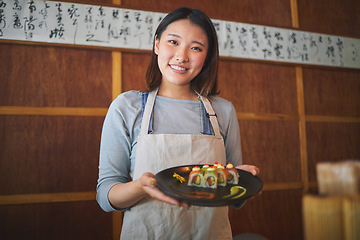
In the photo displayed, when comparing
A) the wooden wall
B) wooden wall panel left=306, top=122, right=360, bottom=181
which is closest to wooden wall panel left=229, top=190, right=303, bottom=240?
the wooden wall

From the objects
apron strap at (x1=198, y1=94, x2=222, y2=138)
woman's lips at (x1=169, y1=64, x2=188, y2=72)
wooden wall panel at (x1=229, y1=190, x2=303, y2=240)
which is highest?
woman's lips at (x1=169, y1=64, x2=188, y2=72)

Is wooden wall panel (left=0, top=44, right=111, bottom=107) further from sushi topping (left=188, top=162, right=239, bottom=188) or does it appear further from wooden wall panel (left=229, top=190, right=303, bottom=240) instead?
wooden wall panel (left=229, top=190, right=303, bottom=240)

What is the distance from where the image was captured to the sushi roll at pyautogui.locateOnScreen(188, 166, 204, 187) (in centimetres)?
116

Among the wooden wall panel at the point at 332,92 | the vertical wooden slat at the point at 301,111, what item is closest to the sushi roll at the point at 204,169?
the vertical wooden slat at the point at 301,111

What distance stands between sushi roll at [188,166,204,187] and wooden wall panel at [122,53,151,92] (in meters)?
1.60

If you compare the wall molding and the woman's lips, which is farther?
the wall molding

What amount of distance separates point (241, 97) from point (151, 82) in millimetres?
1731

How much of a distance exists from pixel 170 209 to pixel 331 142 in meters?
2.83

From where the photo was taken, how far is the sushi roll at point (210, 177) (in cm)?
115

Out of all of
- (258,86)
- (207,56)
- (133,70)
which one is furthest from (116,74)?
(258,86)

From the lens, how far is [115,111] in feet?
4.23

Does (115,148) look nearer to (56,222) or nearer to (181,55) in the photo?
(181,55)

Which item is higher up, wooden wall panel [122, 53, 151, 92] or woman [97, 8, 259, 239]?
wooden wall panel [122, 53, 151, 92]

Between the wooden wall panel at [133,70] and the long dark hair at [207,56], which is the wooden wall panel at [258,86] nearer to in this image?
the wooden wall panel at [133,70]
